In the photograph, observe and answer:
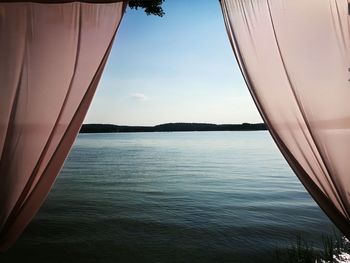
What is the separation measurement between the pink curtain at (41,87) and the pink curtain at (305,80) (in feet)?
3.20

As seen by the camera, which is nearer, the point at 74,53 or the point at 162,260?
the point at 74,53

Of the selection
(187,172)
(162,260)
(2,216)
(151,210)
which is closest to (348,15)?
(2,216)

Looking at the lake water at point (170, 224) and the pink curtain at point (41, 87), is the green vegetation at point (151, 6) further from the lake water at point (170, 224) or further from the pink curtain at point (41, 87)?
the lake water at point (170, 224)

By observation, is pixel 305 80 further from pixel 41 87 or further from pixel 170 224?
pixel 170 224

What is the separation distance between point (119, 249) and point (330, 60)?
4.72 metres

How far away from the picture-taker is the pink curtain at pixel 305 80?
221 cm

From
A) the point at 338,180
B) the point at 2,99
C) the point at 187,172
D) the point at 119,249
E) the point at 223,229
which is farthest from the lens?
the point at 187,172

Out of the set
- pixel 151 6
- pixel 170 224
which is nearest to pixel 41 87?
pixel 151 6

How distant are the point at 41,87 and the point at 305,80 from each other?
181 centimetres

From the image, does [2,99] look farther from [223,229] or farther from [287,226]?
[287,226]

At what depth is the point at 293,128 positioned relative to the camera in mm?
2287

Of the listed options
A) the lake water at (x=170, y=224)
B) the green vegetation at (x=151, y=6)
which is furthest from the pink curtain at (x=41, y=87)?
the lake water at (x=170, y=224)

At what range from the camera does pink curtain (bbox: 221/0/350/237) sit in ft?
7.27

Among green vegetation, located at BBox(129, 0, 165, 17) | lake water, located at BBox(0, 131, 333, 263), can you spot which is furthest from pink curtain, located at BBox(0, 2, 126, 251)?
lake water, located at BBox(0, 131, 333, 263)
